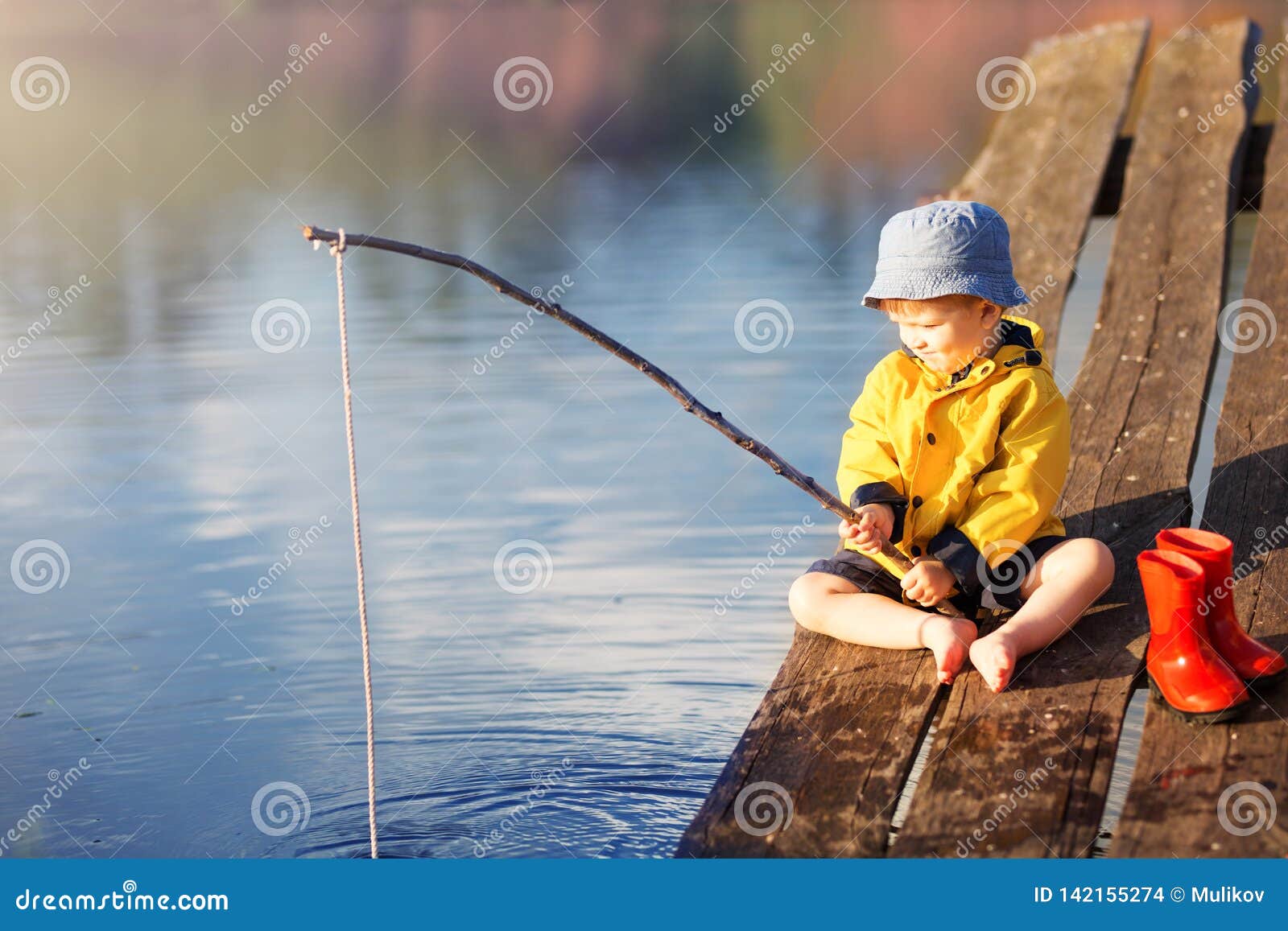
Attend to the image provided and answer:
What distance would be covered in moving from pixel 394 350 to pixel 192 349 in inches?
44.4

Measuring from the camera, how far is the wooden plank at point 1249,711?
2500mm

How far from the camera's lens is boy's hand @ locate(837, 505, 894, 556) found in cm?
316

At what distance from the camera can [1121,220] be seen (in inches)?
218

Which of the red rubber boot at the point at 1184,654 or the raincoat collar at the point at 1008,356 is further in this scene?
the raincoat collar at the point at 1008,356

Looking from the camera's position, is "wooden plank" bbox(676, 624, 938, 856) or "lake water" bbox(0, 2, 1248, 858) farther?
"lake water" bbox(0, 2, 1248, 858)

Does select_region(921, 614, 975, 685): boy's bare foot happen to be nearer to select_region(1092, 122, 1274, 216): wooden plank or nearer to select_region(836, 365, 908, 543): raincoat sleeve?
select_region(836, 365, 908, 543): raincoat sleeve

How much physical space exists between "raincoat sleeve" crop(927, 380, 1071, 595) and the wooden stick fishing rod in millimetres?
114

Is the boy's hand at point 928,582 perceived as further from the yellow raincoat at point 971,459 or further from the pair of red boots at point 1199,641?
the pair of red boots at point 1199,641

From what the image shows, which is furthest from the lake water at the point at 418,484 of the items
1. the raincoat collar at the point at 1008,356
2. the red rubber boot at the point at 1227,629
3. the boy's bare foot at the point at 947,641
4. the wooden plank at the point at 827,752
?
the red rubber boot at the point at 1227,629

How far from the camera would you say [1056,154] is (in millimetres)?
6164

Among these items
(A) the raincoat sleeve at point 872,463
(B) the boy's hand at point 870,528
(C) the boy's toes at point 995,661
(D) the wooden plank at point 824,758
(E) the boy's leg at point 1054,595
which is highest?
(A) the raincoat sleeve at point 872,463

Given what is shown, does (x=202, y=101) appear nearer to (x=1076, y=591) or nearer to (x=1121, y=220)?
(x=1121, y=220)

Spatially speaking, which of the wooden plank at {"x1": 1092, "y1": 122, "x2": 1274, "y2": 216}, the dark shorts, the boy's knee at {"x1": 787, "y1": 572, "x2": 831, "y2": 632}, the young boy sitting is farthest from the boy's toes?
the wooden plank at {"x1": 1092, "y1": 122, "x2": 1274, "y2": 216}

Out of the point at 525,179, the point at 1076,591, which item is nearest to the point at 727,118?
the point at 525,179
